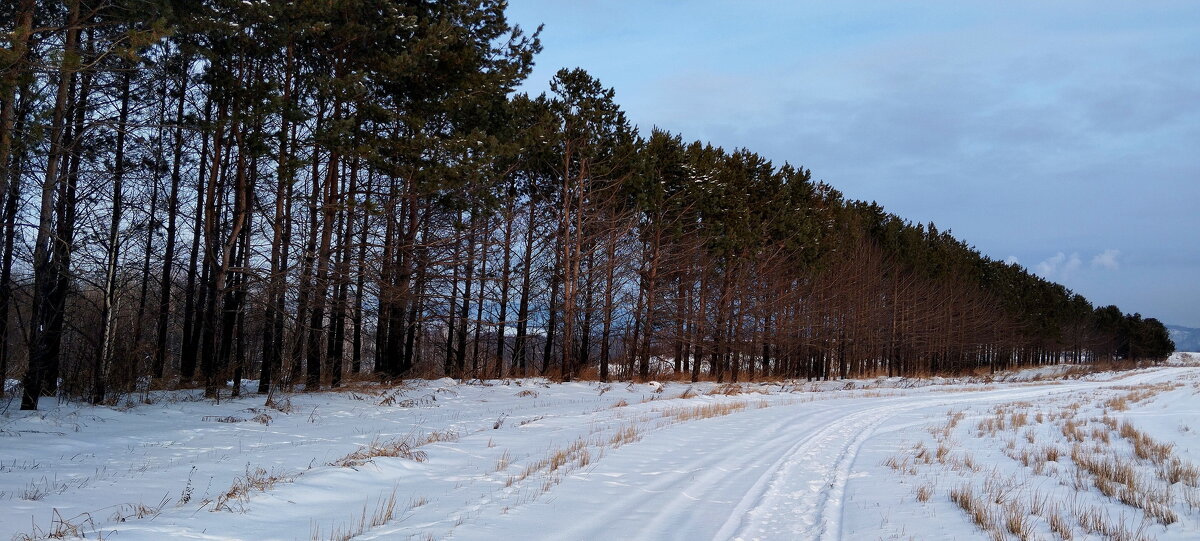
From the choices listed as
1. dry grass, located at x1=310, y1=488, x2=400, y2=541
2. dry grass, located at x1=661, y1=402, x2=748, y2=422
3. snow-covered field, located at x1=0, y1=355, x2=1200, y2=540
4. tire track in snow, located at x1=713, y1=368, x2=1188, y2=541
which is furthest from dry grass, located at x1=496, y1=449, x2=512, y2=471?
dry grass, located at x1=661, y1=402, x2=748, y2=422

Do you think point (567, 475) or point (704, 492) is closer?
point (704, 492)

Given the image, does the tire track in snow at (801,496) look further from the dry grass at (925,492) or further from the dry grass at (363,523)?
the dry grass at (363,523)

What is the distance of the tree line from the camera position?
497 inches

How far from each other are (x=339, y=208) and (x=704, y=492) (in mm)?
11270

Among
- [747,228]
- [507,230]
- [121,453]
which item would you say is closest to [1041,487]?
[121,453]

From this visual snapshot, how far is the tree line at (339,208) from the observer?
12.6 meters

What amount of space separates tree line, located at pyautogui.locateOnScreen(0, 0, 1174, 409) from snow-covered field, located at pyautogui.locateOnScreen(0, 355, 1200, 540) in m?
3.00

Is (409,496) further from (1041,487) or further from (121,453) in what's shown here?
(1041,487)

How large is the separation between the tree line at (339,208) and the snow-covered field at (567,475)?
3.00 meters

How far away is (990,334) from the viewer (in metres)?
73.7

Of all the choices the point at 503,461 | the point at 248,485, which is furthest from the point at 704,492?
the point at 248,485

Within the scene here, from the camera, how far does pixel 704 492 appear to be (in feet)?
23.3

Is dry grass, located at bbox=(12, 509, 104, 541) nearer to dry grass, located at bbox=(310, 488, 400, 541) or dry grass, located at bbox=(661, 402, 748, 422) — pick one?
dry grass, located at bbox=(310, 488, 400, 541)

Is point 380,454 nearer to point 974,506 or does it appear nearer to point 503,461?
point 503,461
